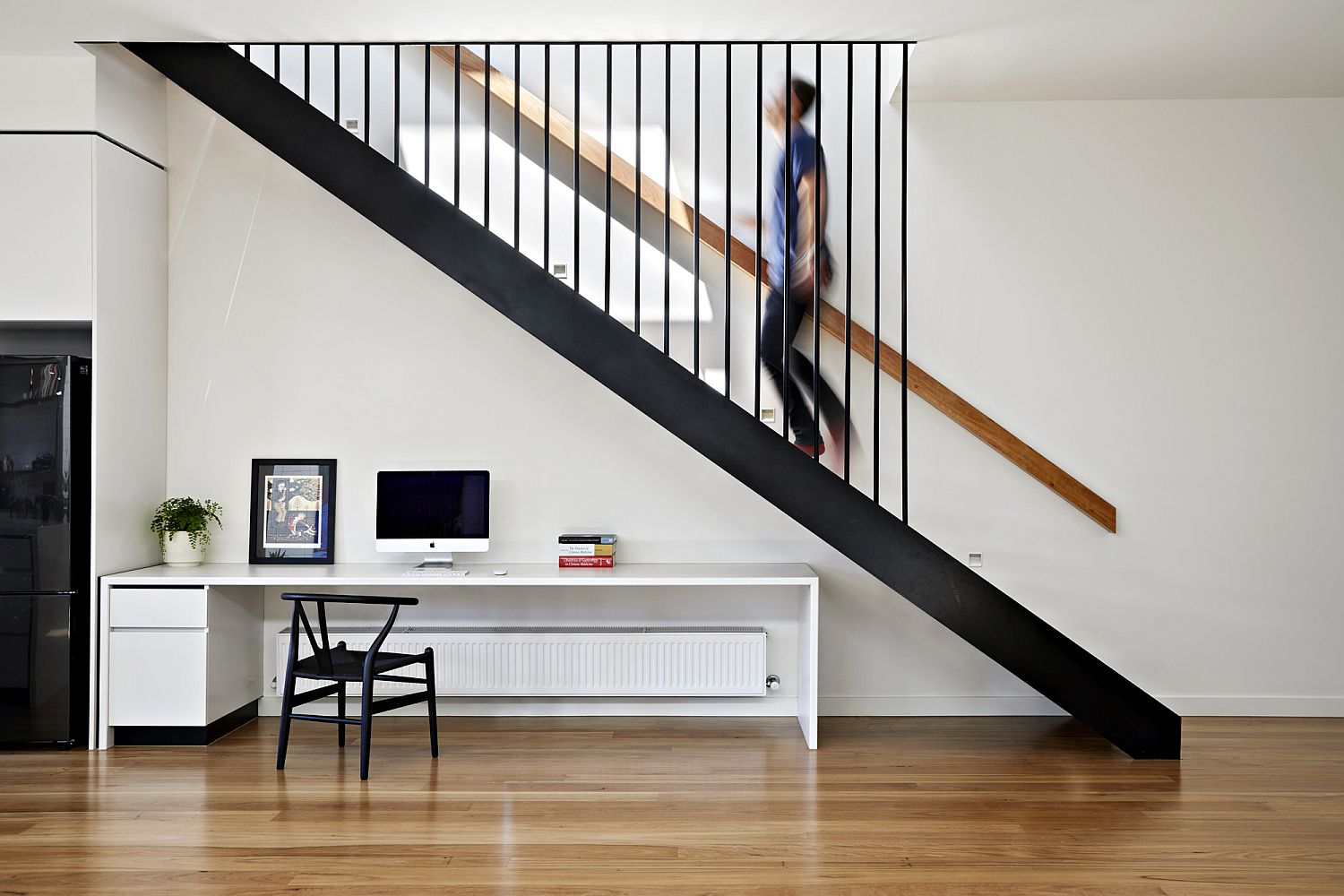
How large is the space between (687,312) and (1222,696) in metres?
2.89

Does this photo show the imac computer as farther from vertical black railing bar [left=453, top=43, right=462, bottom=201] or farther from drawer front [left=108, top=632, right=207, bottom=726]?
vertical black railing bar [left=453, top=43, right=462, bottom=201]

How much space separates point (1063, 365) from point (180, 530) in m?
3.84

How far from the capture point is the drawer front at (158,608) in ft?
12.8

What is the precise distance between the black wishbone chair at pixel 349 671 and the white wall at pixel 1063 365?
86 cm

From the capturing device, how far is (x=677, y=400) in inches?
148

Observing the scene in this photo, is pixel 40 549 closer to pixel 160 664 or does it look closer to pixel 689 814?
pixel 160 664

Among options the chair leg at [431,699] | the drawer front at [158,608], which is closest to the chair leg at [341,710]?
the chair leg at [431,699]

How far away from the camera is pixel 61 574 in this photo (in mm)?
3850

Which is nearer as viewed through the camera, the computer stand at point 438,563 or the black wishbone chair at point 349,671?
the black wishbone chair at point 349,671

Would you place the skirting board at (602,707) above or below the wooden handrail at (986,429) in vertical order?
below

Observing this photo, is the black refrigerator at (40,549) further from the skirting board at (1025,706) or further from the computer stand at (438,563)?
the skirting board at (1025,706)

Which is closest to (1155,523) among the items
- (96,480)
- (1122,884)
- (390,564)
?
(1122,884)

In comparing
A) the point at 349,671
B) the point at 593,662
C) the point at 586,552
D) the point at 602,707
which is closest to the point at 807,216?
the point at 586,552

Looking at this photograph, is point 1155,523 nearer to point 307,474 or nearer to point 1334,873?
point 1334,873
